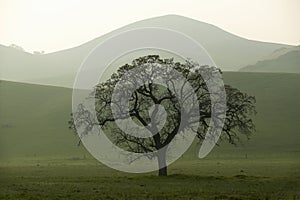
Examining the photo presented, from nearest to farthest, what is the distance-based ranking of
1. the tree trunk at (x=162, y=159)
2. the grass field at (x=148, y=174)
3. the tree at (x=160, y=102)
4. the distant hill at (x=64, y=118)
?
the grass field at (x=148, y=174) < the tree trunk at (x=162, y=159) < the tree at (x=160, y=102) < the distant hill at (x=64, y=118)

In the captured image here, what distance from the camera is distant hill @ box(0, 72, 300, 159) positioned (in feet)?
326

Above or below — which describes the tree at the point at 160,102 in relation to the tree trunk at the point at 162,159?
above

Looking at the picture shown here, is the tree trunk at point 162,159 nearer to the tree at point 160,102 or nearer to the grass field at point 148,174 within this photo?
the tree at point 160,102

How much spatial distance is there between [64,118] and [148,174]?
74.7m

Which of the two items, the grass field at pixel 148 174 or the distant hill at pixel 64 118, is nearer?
the grass field at pixel 148 174

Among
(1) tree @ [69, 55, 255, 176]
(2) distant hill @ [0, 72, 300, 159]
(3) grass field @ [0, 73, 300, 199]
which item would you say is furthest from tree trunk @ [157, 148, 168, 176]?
(2) distant hill @ [0, 72, 300, 159]

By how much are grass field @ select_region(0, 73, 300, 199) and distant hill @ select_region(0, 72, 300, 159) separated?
19cm

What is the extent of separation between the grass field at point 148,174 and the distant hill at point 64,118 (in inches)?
7.4

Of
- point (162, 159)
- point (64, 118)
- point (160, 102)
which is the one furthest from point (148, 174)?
point (64, 118)

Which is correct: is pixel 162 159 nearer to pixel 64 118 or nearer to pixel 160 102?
pixel 160 102

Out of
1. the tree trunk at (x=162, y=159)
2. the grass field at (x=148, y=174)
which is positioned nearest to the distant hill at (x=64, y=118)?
the grass field at (x=148, y=174)

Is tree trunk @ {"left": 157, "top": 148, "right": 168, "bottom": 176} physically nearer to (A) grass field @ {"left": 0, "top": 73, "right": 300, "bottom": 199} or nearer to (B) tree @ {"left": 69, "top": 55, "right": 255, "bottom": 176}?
(B) tree @ {"left": 69, "top": 55, "right": 255, "bottom": 176}

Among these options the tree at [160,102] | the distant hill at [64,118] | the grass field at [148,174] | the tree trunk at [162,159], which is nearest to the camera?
the grass field at [148,174]

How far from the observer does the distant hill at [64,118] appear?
3915 inches
